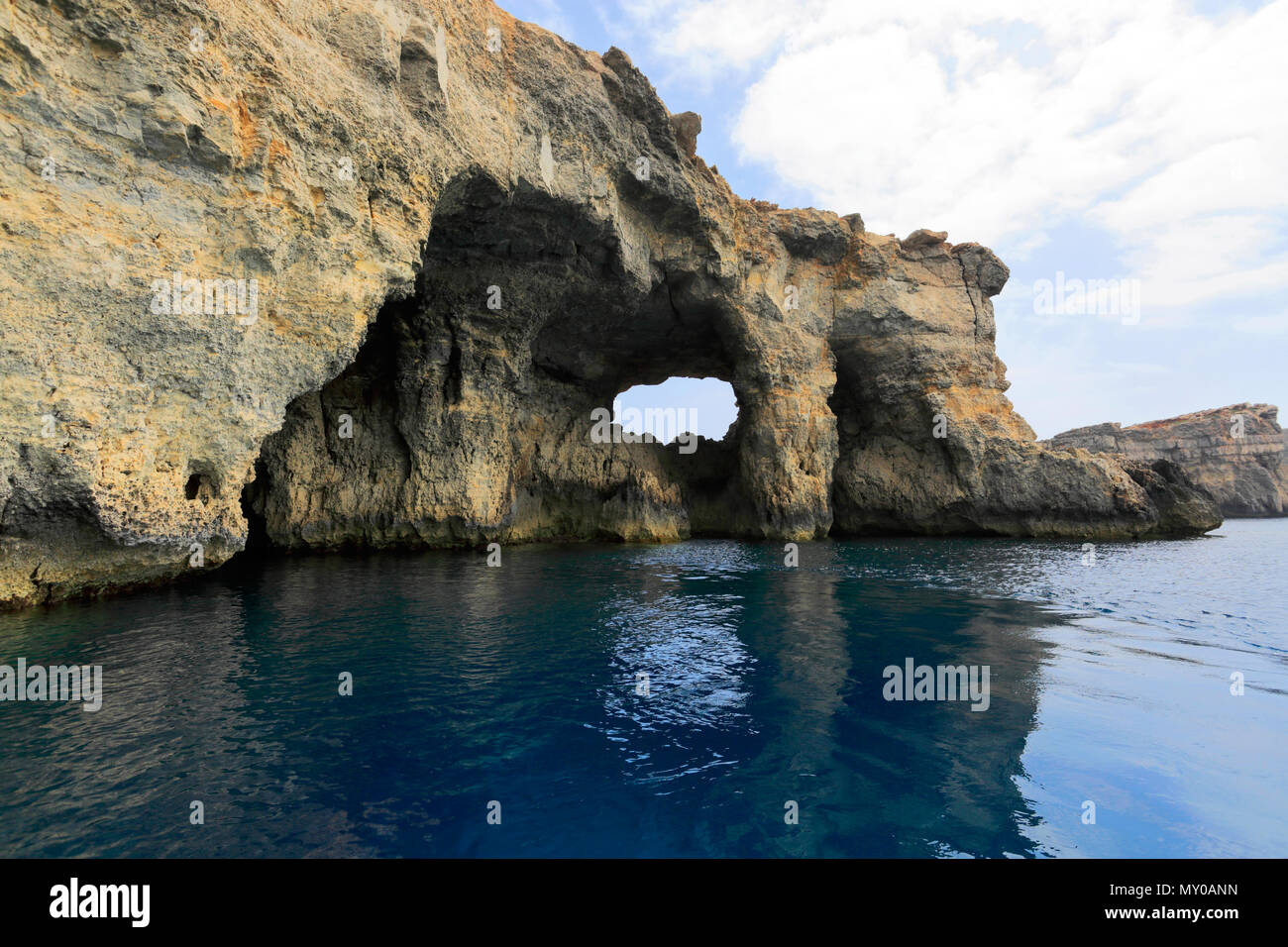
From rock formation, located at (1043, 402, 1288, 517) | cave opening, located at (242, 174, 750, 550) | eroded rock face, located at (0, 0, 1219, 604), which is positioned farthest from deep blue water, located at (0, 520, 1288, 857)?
rock formation, located at (1043, 402, 1288, 517)

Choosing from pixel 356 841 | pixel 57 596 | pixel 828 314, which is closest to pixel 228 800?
pixel 356 841

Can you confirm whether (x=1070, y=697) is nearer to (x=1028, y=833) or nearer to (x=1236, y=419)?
(x=1028, y=833)

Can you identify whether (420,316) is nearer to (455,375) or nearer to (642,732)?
(455,375)

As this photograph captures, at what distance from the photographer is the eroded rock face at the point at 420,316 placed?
A: 925 cm

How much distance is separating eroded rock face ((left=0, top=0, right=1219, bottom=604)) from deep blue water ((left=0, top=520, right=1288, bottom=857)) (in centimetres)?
398

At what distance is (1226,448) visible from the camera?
5991 centimetres

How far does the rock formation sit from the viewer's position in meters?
59.1

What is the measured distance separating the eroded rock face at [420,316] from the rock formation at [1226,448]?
1641 inches

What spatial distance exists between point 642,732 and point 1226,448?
8077 centimetres
